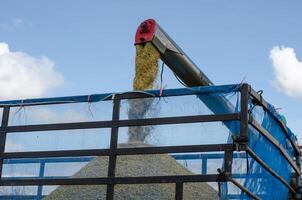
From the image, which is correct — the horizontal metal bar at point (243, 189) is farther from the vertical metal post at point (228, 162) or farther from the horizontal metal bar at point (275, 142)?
the horizontal metal bar at point (275, 142)

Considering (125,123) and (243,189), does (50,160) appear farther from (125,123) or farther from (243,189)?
(243,189)

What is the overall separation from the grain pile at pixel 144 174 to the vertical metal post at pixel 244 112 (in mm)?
449

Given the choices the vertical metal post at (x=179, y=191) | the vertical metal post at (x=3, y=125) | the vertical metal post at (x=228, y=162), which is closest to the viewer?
the vertical metal post at (x=228, y=162)

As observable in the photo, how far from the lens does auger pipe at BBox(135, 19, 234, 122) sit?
544 centimetres

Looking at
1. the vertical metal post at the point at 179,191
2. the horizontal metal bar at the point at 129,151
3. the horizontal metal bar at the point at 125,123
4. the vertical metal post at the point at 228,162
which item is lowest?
the vertical metal post at the point at 179,191

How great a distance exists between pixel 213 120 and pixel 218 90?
0.25 metres

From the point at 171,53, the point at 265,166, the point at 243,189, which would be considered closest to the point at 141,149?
the point at 243,189

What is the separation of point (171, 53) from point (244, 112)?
5.52ft

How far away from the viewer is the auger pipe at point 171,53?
5.44m

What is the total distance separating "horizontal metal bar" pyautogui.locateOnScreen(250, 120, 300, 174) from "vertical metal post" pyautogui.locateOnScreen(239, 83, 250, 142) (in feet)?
0.49

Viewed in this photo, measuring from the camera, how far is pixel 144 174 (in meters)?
4.20

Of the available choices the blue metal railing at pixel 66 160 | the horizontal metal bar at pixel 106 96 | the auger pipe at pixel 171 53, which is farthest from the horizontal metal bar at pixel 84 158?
the auger pipe at pixel 171 53

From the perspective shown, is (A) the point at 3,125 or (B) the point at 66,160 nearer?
(B) the point at 66,160

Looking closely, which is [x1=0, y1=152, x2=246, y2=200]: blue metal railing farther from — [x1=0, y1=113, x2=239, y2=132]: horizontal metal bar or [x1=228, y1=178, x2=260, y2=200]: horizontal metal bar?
[x1=0, y1=113, x2=239, y2=132]: horizontal metal bar
